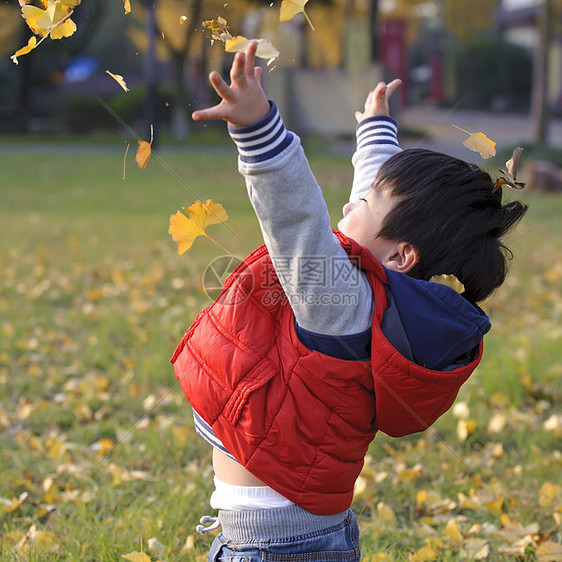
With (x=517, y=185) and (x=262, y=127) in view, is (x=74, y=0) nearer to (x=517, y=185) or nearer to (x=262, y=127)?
(x=262, y=127)

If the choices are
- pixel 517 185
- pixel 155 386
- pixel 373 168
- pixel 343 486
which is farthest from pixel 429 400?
pixel 155 386

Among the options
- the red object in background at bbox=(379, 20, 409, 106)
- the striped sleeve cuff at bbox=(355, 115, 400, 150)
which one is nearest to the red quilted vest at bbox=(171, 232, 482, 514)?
the striped sleeve cuff at bbox=(355, 115, 400, 150)

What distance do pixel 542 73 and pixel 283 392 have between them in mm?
13567

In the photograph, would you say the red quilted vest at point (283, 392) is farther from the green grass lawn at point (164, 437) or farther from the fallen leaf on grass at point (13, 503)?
the fallen leaf on grass at point (13, 503)

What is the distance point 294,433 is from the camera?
1.46 metres

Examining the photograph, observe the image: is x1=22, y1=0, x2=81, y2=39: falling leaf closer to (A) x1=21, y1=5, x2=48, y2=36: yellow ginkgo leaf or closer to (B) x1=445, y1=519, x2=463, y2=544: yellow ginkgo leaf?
(A) x1=21, y1=5, x2=48, y2=36: yellow ginkgo leaf

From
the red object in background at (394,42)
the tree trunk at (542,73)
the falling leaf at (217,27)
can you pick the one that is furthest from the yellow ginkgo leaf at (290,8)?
the red object in background at (394,42)

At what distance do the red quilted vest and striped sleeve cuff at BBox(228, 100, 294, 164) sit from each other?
0.30 metres

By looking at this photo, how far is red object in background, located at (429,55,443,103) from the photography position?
31828 millimetres

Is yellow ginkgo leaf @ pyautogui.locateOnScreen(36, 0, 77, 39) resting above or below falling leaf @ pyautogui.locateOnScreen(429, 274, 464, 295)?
above

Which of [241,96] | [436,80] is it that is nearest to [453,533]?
[241,96]

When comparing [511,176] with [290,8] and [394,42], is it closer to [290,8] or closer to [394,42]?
[290,8]

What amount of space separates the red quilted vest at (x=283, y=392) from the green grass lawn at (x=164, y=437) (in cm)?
36

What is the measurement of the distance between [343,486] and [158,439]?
1445 mm
